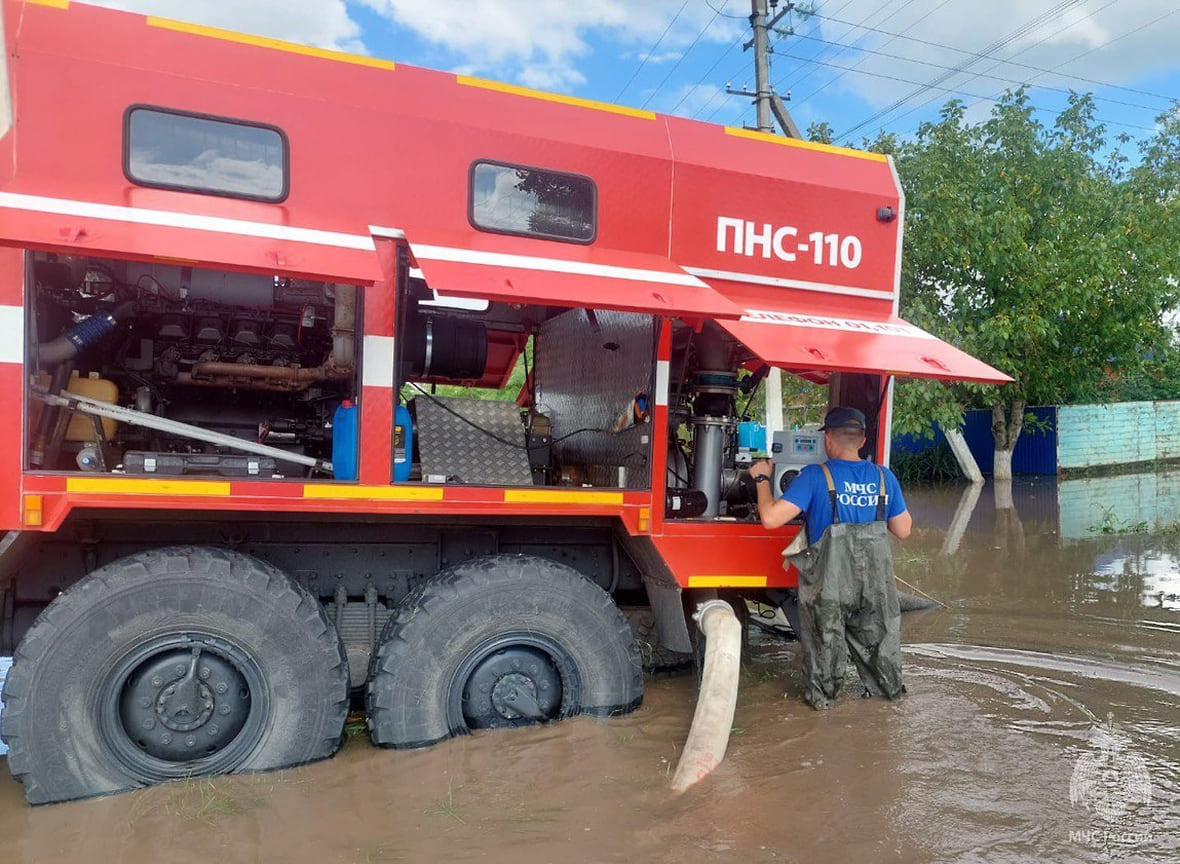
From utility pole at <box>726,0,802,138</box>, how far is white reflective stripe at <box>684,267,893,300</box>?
34.3 ft

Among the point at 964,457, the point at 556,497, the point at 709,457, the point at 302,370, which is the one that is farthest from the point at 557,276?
the point at 964,457

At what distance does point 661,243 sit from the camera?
4.24 m

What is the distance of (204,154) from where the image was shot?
3.49 meters

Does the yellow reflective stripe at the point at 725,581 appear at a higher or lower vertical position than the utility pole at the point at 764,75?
lower

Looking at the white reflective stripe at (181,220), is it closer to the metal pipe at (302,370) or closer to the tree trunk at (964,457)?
the metal pipe at (302,370)

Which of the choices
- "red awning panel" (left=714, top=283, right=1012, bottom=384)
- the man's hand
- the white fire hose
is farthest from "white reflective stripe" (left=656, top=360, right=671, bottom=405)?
the white fire hose

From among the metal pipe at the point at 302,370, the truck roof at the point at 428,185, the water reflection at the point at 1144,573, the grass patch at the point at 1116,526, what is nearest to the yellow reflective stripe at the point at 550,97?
the truck roof at the point at 428,185

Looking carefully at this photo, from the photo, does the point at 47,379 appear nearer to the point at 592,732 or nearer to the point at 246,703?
the point at 246,703

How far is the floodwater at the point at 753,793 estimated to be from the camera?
302cm

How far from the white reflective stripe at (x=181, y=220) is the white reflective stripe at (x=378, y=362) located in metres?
0.42

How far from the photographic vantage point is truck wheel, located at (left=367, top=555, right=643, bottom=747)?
3734mm

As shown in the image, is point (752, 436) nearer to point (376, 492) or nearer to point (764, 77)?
point (376, 492)

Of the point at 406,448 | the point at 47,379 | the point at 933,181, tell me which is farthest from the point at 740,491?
the point at 933,181

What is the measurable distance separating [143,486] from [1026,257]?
14.4 m
